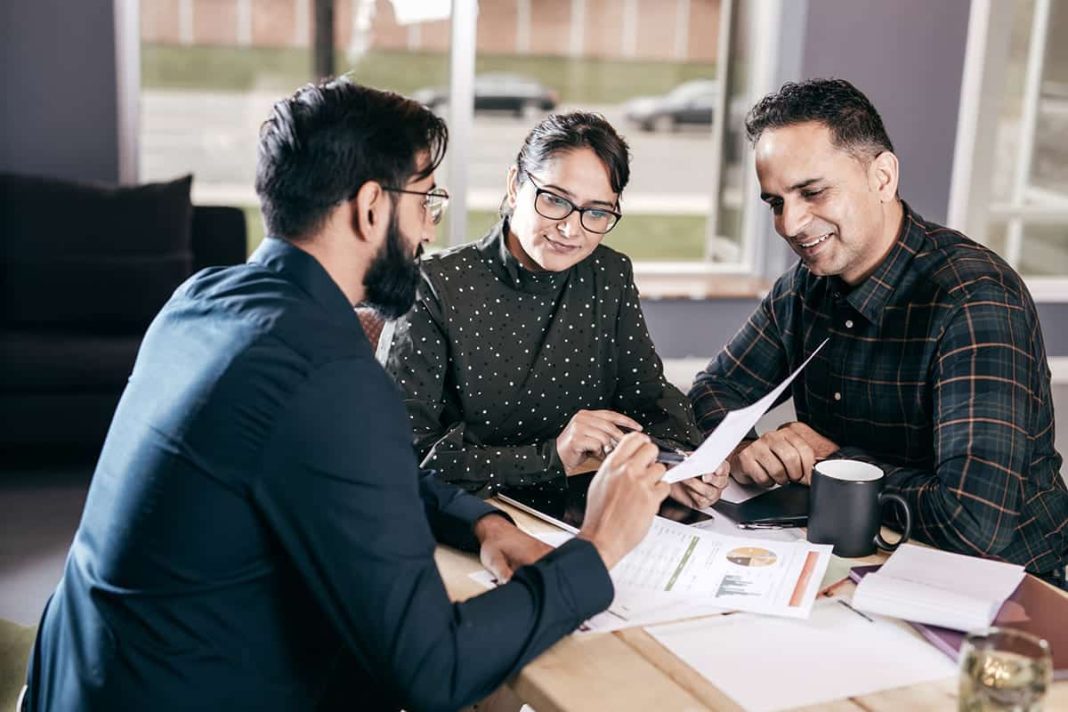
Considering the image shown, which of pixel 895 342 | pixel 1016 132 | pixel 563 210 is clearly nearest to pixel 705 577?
pixel 895 342

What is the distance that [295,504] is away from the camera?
3.50 ft

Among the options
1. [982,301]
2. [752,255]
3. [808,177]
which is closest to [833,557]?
[982,301]

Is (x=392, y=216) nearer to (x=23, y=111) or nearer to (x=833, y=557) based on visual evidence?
(x=833, y=557)

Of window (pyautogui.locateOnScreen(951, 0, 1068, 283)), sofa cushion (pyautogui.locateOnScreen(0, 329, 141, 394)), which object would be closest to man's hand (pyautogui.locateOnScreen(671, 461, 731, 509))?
sofa cushion (pyautogui.locateOnScreen(0, 329, 141, 394))

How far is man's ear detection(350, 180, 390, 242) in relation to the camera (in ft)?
4.01

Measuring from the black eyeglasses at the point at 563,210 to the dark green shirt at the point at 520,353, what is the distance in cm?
12

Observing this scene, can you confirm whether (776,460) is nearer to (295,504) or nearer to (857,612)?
(857,612)

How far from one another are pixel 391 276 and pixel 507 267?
0.69 meters

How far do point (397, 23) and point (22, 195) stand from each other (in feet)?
5.45

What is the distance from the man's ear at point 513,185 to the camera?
1944 millimetres

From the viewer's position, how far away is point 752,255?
4883mm

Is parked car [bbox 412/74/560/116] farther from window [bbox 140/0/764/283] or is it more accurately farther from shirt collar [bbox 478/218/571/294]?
shirt collar [bbox 478/218/571/294]

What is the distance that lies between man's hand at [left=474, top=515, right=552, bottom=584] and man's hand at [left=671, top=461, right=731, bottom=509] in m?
0.26

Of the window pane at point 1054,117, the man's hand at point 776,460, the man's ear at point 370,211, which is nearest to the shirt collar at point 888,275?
Answer: the man's hand at point 776,460
